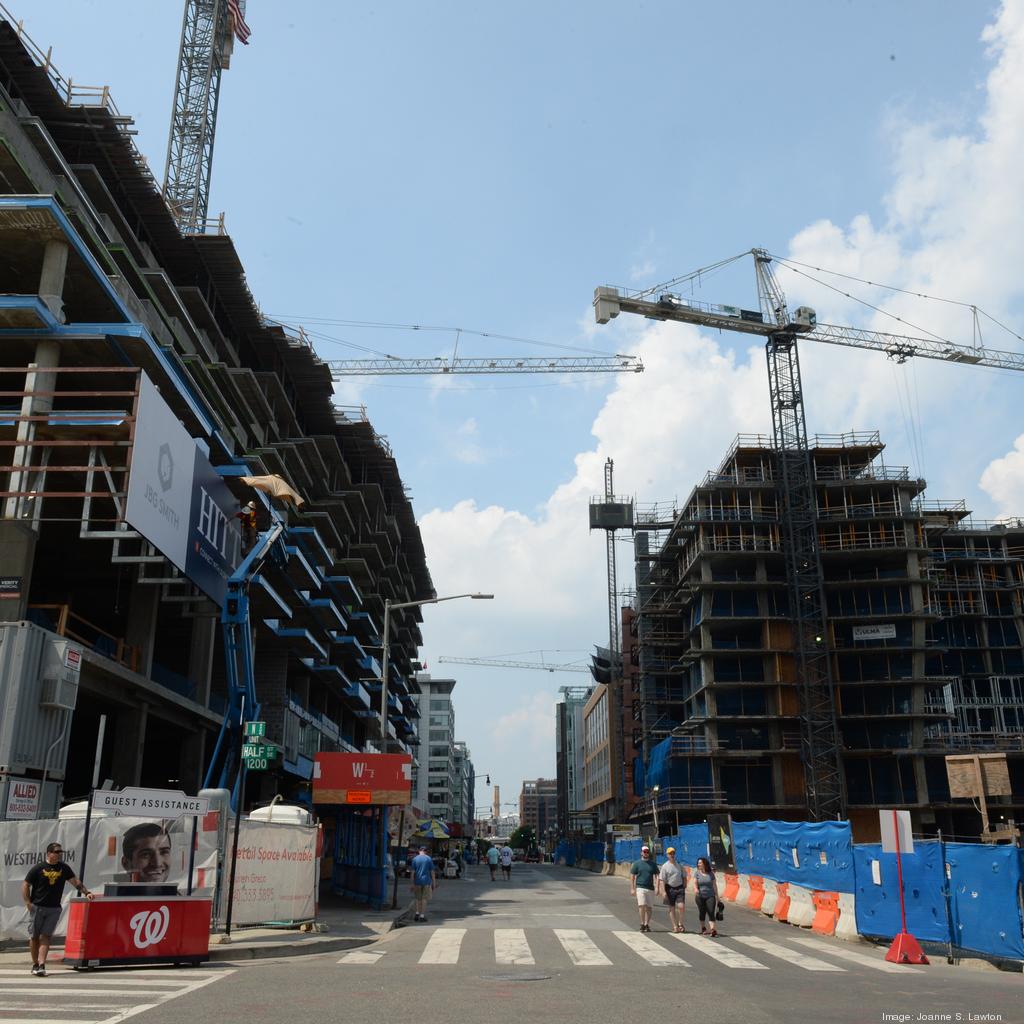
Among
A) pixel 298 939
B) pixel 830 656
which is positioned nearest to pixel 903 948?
pixel 298 939

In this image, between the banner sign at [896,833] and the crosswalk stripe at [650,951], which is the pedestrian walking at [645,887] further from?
the banner sign at [896,833]

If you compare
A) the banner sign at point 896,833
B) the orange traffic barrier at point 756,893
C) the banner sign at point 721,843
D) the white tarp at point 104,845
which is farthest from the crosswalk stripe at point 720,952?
the banner sign at point 721,843

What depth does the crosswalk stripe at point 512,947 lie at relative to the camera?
15500 millimetres

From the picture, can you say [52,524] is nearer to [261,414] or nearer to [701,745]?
[261,414]

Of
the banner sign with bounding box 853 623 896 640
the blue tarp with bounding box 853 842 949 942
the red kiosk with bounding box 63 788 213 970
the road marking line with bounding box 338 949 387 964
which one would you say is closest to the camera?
the red kiosk with bounding box 63 788 213 970

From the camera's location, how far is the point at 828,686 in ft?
238

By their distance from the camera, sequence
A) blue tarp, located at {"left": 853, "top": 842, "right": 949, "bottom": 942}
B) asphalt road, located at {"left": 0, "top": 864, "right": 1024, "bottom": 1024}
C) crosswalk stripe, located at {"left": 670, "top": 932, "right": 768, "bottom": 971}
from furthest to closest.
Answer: blue tarp, located at {"left": 853, "top": 842, "right": 949, "bottom": 942}
crosswalk stripe, located at {"left": 670, "top": 932, "right": 768, "bottom": 971}
asphalt road, located at {"left": 0, "top": 864, "right": 1024, "bottom": 1024}

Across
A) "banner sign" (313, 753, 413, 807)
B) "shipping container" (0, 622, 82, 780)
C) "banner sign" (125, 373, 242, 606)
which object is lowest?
"banner sign" (313, 753, 413, 807)

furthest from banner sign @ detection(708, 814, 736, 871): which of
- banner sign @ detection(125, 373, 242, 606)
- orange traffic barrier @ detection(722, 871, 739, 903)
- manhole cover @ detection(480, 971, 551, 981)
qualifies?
manhole cover @ detection(480, 971, 551, 981)

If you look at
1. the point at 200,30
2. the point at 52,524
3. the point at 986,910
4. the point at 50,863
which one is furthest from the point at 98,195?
the point at 200,30

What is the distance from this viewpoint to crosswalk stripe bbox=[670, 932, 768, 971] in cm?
1526

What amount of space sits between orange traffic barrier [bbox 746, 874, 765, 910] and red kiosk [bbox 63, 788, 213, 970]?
55.8 ft

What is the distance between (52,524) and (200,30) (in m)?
55.5

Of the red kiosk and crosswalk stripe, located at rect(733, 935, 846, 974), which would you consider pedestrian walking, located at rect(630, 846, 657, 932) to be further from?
the red kiosk
